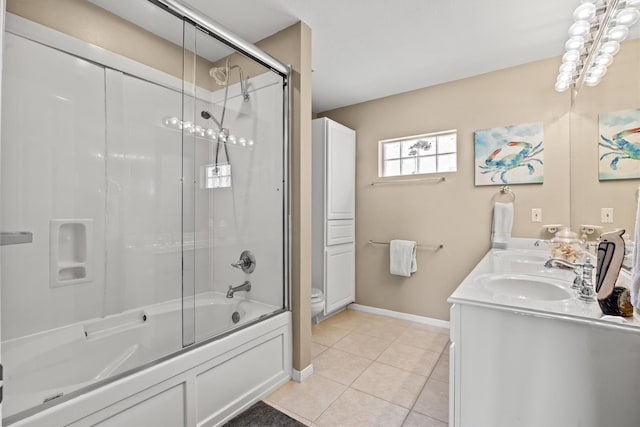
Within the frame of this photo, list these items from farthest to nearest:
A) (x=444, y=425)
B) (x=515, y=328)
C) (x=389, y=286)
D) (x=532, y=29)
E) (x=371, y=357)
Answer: (x=389, y=286)
(x=371, y=357)
(x=532, y=29)
(x=444, y=425)
(x=515, y=328)

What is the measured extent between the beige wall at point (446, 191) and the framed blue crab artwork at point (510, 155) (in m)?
0.05

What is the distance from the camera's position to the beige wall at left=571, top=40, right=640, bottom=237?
4.11ft

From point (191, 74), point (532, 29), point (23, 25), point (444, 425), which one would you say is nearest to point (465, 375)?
point (444, 425)

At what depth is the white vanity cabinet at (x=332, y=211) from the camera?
118 inches

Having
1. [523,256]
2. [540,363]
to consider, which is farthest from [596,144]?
[540,363]

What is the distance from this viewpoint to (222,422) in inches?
62.2

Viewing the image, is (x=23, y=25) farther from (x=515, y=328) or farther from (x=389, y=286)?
(x=389, y=286)

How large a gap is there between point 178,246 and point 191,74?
3.73 feet

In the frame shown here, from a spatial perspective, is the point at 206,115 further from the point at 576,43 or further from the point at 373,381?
the point at 576,43

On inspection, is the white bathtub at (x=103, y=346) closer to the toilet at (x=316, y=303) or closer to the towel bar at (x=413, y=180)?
the toilet at (x=316, y=303)

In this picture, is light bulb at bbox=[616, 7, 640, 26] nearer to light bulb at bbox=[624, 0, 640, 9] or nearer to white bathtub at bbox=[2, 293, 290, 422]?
→ light bulb at bbox=[624, 0, 640, 9]

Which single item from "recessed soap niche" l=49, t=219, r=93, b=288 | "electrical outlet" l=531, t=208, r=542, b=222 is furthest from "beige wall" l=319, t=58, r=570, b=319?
"recessed soap niche" l=49, t=219, r=93, b=288

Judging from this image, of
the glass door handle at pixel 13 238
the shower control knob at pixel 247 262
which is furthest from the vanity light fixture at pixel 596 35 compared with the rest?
the glass door handle at pixel 13 238

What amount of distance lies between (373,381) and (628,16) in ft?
7.85
